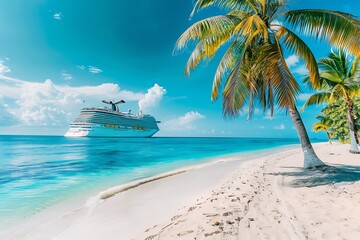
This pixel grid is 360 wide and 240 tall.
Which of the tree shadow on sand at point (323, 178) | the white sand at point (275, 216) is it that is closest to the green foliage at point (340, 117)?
the tree shadow on sand at point (323, 178)

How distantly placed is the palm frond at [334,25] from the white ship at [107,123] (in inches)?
2688

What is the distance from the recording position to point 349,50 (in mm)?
6660

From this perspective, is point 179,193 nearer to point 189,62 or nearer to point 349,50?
point 189,62

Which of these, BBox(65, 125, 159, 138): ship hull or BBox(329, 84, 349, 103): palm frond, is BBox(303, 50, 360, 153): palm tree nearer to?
BBox(329, 84, 349, 103): palm frond

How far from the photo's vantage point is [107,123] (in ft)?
231

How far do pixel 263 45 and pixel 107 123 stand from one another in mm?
68884

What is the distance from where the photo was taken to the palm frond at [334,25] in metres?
6.32

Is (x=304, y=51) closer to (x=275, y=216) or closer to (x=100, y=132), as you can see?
(x=275, y=216)

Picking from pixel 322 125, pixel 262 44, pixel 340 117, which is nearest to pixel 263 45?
pixel 262 44

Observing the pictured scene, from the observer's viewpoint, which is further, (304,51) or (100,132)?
(100,132)

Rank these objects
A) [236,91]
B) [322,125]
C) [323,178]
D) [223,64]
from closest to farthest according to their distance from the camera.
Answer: [323,178] → [236,91] → [223,64] → [322,125]

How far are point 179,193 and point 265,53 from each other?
526 centimetres

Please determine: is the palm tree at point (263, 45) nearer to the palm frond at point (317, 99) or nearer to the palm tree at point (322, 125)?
the palm frond at point (317, 99)

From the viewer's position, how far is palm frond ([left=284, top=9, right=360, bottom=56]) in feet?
20.7
